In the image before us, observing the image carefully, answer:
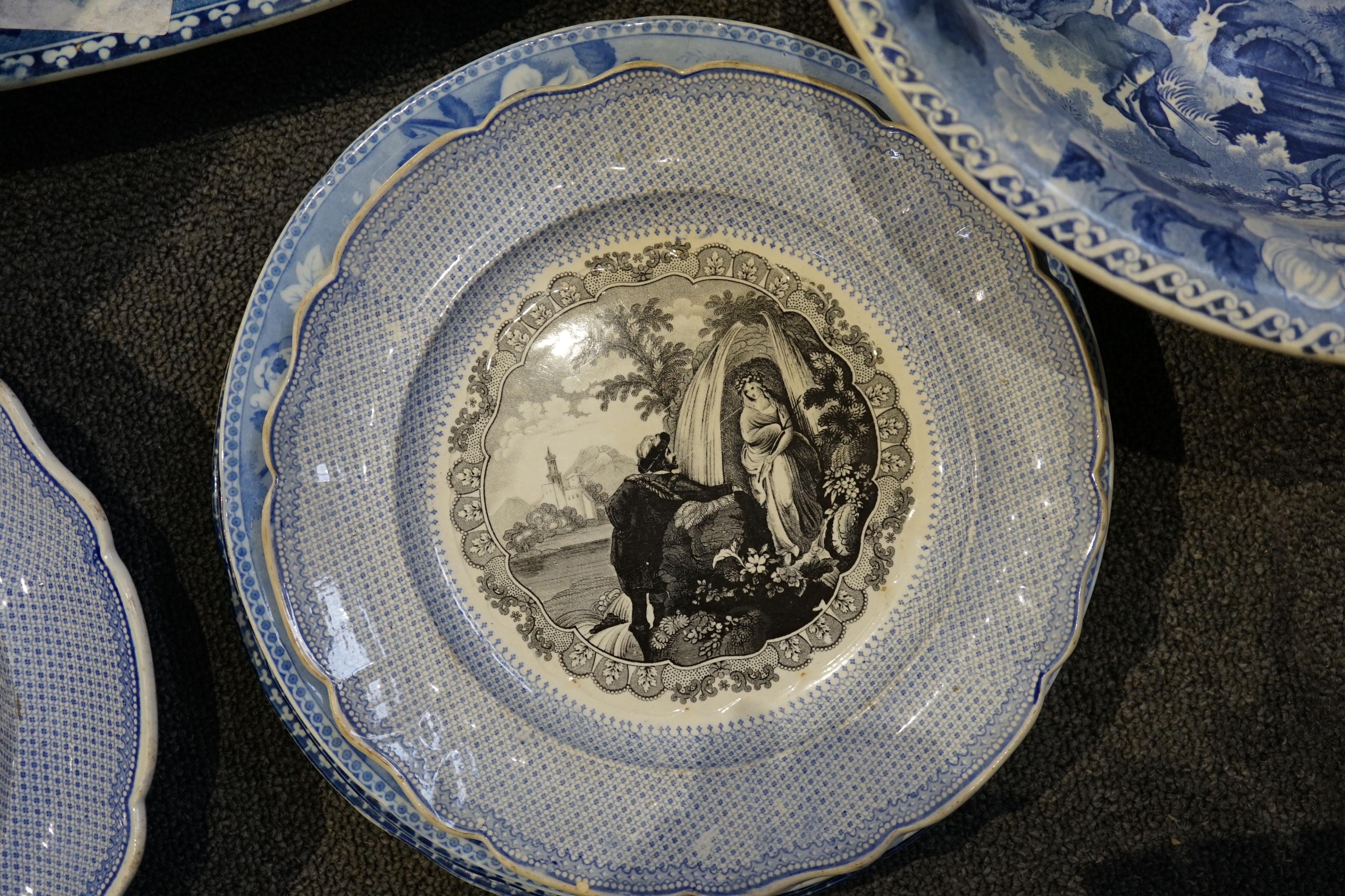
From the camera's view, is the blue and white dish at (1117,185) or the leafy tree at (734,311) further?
the leafy tree at (734,311)

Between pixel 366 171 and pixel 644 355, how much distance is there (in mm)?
278

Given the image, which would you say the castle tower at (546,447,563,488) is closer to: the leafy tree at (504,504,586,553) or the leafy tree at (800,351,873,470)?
the leafy tree at (504,504,586,553)

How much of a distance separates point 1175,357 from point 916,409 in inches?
11.1

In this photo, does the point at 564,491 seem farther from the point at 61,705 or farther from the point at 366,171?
the point at 61,705

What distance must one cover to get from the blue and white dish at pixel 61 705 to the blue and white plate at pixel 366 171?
10 centimetres

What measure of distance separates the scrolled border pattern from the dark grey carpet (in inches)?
9.4

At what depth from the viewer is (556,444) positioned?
2.76 feet

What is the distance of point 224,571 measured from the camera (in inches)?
35.2

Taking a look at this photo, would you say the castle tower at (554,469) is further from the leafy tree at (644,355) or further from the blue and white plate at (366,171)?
the blue and white plate at (366,171)

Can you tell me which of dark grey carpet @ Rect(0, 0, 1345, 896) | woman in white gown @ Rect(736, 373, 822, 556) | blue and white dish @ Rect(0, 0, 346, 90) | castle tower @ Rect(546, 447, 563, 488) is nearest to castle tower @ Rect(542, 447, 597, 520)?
castle tower @ Rect(546, 447, 563, 488)

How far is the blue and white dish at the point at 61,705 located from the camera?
767 mm

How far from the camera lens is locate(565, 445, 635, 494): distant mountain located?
84 cm

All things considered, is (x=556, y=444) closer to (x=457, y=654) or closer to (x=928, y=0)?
(x=457, y=654)

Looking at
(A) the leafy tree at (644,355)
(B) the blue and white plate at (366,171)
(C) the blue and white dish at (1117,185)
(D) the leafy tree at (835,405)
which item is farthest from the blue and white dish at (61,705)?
(C) the blue and white dish at (1117,185)
